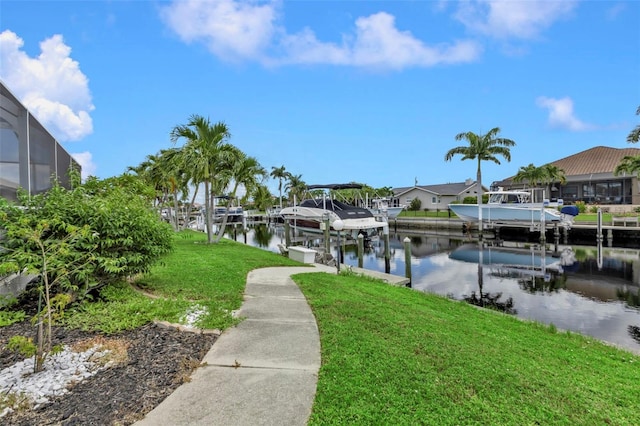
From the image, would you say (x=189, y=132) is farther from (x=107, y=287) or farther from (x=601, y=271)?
(x=601, y=271)

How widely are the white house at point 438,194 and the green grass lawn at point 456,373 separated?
4313 cm

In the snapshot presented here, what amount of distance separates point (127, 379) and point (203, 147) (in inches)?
490

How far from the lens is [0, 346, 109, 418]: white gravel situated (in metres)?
2.99

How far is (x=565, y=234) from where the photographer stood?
2436 cm

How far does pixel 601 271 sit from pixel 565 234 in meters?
10.9

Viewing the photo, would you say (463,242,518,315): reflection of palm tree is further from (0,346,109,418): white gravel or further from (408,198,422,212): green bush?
(408,198,422,212): green bush

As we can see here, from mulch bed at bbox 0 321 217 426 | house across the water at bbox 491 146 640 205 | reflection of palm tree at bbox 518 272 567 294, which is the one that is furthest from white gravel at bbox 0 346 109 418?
house across the water at bbox 491 146 640 205

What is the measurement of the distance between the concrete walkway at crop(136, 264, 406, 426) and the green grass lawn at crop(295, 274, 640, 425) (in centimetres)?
18

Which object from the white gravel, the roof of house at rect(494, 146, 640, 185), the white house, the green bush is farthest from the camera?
the green bush

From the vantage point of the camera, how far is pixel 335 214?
21.5m

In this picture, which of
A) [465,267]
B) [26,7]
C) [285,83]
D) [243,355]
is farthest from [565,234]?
[26,7]

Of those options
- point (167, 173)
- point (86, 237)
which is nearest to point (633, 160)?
point (167, 173)

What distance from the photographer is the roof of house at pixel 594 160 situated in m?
38.6

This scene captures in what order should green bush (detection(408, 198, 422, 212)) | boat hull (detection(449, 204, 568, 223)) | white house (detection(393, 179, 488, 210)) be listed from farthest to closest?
green bush (detection(408, 198, 422, 212)), white house (detection(393, 179, 488, 210)), boat hull (detection(449, 204, 568, 223))
